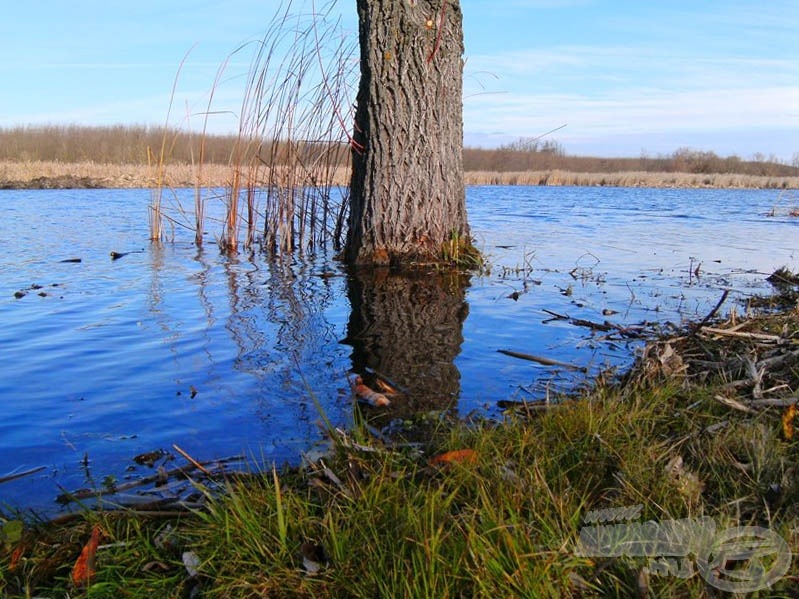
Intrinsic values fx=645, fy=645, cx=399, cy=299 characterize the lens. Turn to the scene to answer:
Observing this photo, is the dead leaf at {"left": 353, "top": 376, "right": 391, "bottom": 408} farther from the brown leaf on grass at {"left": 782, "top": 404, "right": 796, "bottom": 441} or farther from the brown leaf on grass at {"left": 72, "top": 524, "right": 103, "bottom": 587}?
the brown leaf on grass at {"left": 782, "top": 404, "right": 796, "bottom": 441}

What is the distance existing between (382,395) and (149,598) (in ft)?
6.22

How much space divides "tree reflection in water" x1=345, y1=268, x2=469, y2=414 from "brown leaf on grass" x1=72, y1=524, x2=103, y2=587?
1.66 meters

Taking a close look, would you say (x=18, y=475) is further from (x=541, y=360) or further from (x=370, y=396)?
(x=541, y=360)

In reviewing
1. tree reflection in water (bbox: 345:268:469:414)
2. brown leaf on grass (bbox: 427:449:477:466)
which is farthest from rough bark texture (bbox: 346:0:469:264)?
brown leaf on grass (bbox: 427:449:477:466)

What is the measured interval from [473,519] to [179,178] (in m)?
30.7

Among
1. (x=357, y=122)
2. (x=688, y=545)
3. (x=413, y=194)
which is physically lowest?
(x=688, y=545)

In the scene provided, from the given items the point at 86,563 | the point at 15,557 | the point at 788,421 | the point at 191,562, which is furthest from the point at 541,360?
the point at 15,557

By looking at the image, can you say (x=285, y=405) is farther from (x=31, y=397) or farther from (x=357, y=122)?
(x=357, y=122)

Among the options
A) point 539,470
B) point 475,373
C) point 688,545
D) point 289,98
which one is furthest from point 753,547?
point 289,98

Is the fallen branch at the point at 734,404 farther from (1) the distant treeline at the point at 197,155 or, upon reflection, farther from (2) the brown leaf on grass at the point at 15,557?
(1) the distant treeline at the point at 197,155

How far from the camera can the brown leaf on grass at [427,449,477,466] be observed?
7.58ft

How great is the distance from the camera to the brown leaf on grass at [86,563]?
6.20ft

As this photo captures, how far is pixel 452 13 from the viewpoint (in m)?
6.81

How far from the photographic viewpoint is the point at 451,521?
76.7 inches
